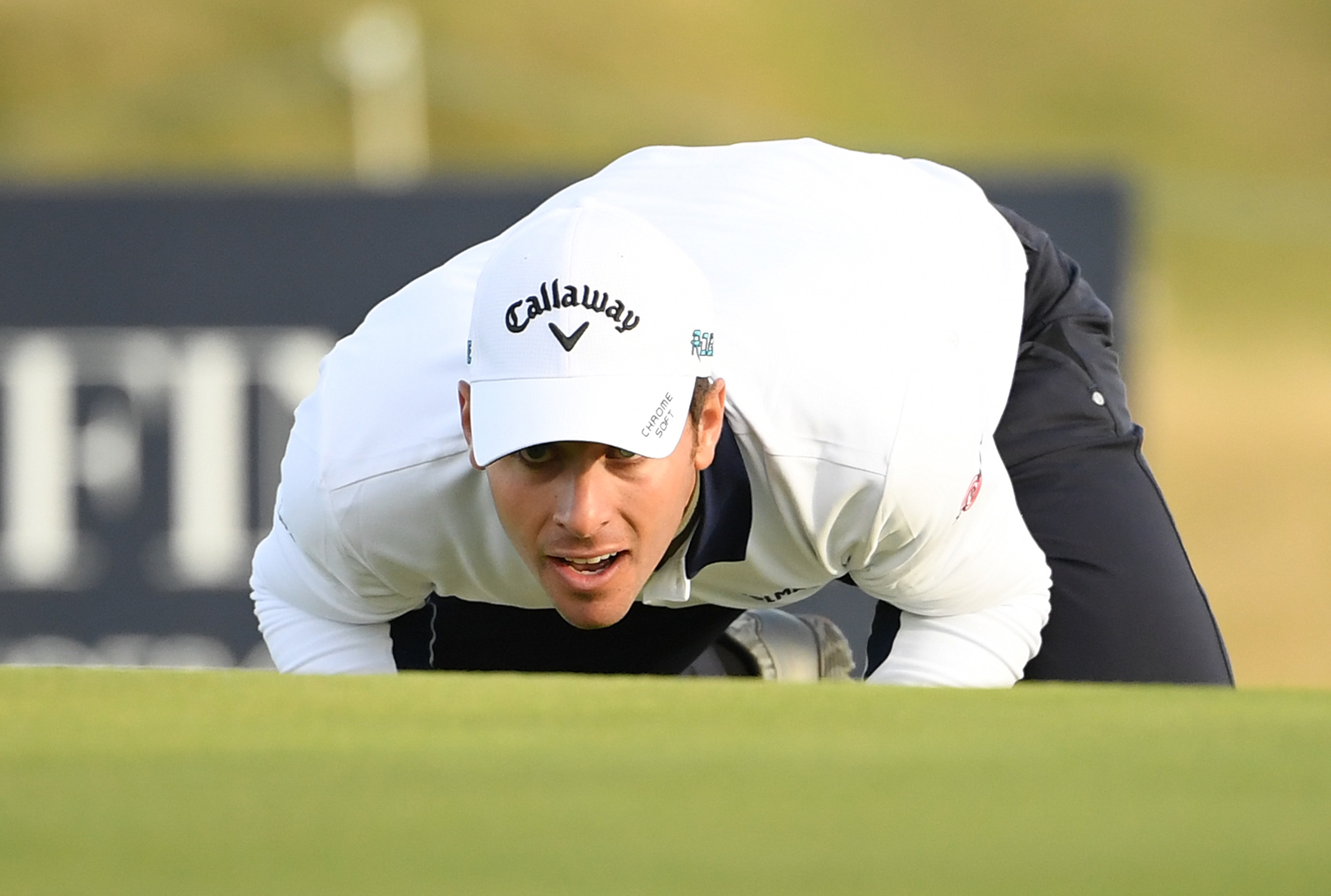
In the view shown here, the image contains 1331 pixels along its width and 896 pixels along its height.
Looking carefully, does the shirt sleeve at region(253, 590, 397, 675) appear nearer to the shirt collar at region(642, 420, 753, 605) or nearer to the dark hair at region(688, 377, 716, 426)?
the shirt collar at region(642, 420, 753, 605)

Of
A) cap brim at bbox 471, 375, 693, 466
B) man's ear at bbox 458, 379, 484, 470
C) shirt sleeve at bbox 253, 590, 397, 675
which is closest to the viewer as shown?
cap brim at bbox 471, 375, 693, 466

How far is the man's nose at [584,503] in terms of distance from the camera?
8.41ft

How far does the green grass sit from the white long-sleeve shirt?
2.48 feet

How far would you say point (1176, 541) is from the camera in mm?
3545

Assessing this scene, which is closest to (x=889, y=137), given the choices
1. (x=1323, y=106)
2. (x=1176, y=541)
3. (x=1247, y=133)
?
(x=1247, y=133)

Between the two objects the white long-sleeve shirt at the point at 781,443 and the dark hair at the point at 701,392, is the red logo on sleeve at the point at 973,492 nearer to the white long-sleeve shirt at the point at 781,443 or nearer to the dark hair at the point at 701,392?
the white long-sleeve shirt at the point at 781,443

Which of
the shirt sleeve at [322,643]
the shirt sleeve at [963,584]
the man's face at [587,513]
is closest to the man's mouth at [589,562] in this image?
the man's face at [587,513]

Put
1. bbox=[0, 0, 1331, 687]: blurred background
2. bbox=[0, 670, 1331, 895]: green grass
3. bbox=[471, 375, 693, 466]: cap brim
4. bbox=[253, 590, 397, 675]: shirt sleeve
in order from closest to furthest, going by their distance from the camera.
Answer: bbox=[0, 670, 1331, 895]: green grass
bbox=[471, 375, 693, 466]: cap brim
bbox=[253, 590, 397, 675]: shirt sleeve
bbox=[0, 0, 1331, 687]: blurred background

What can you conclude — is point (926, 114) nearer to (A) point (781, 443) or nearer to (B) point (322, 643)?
(B) point (322, 643)

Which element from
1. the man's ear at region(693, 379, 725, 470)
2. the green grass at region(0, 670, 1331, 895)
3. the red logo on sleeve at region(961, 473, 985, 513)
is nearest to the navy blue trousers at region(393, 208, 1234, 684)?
the red logo on sleeve at region(961, 473, 985, 513)

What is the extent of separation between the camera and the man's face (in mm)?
2596

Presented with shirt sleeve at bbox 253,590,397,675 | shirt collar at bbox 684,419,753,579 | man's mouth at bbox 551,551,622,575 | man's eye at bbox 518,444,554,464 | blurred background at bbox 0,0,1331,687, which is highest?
blurred background at bbox 0,0,1331,687

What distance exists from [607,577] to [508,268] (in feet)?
1.40

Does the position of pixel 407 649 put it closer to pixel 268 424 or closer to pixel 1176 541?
pixel 1176 541
